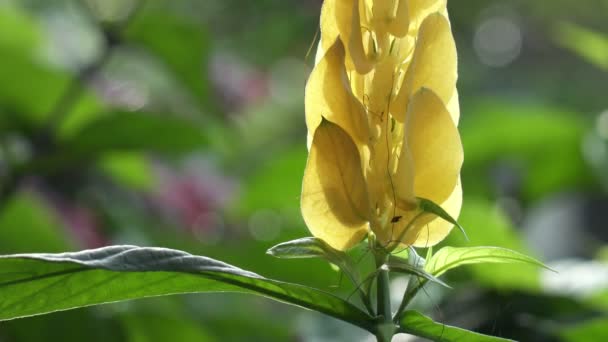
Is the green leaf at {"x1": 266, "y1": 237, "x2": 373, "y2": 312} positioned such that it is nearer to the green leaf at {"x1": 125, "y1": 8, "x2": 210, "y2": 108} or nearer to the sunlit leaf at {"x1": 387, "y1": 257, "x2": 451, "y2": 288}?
the sunlit leaf at {"x1": 387, "y1": 257, "x2": 451, "y2": 288}

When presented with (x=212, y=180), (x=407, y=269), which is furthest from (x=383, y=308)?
(x=212, y=180)

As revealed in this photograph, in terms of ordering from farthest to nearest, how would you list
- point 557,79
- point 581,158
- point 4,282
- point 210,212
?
1. point 557,79
2. point 210,212
3. point 581,158
4. point 4,282

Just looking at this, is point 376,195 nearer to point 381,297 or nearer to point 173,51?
point 381,297

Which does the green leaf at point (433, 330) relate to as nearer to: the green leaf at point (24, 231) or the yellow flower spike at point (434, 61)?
the yellow flower spike at point (434, 61)

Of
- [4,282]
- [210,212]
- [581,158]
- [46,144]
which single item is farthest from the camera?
[210,212]

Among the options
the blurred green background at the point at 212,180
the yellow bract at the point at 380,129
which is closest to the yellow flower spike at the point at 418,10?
the yellow bract at the point at 380,129

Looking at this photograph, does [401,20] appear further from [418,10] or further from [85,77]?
[85,77]

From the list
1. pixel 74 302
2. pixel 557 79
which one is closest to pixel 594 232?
pixel 557 79

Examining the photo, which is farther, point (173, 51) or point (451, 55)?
point (173, 51)
